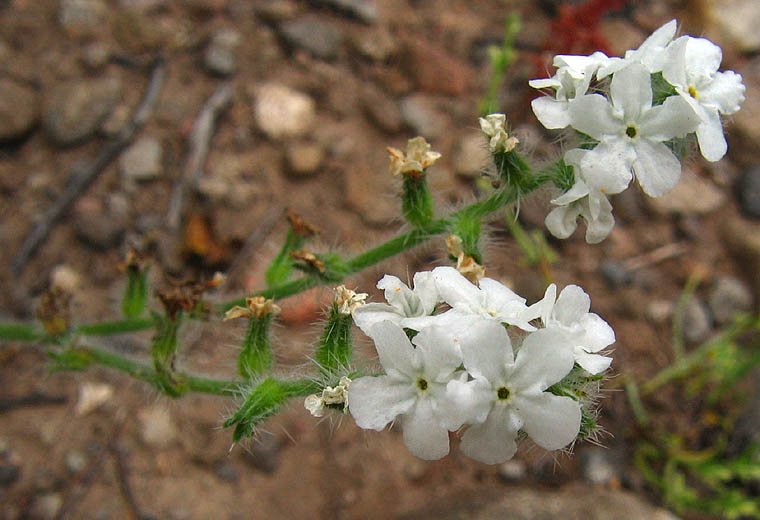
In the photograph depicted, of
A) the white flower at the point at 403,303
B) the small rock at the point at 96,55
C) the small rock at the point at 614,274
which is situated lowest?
the small rock at the point at 614,274

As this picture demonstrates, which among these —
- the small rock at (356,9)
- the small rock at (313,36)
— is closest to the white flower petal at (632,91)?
the small rock at (313,36)

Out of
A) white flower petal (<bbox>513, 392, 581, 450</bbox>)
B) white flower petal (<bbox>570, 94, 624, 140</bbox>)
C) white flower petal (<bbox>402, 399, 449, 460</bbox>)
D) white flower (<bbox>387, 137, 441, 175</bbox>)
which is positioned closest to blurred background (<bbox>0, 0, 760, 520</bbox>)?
white flower (<bbox>387, 137, 441, 175</bbox>)

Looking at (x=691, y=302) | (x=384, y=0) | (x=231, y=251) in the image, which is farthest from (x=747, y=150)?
(x=231, y=251)

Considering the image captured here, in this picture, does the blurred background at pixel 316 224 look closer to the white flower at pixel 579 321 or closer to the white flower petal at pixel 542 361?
the white flower at pixel 579 321

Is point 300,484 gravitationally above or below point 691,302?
below

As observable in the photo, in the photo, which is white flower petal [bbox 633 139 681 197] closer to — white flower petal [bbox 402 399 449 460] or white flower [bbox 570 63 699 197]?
white flower [bbox 570 63 699 197]

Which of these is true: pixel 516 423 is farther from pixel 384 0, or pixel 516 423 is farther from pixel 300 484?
pixel 384 0
